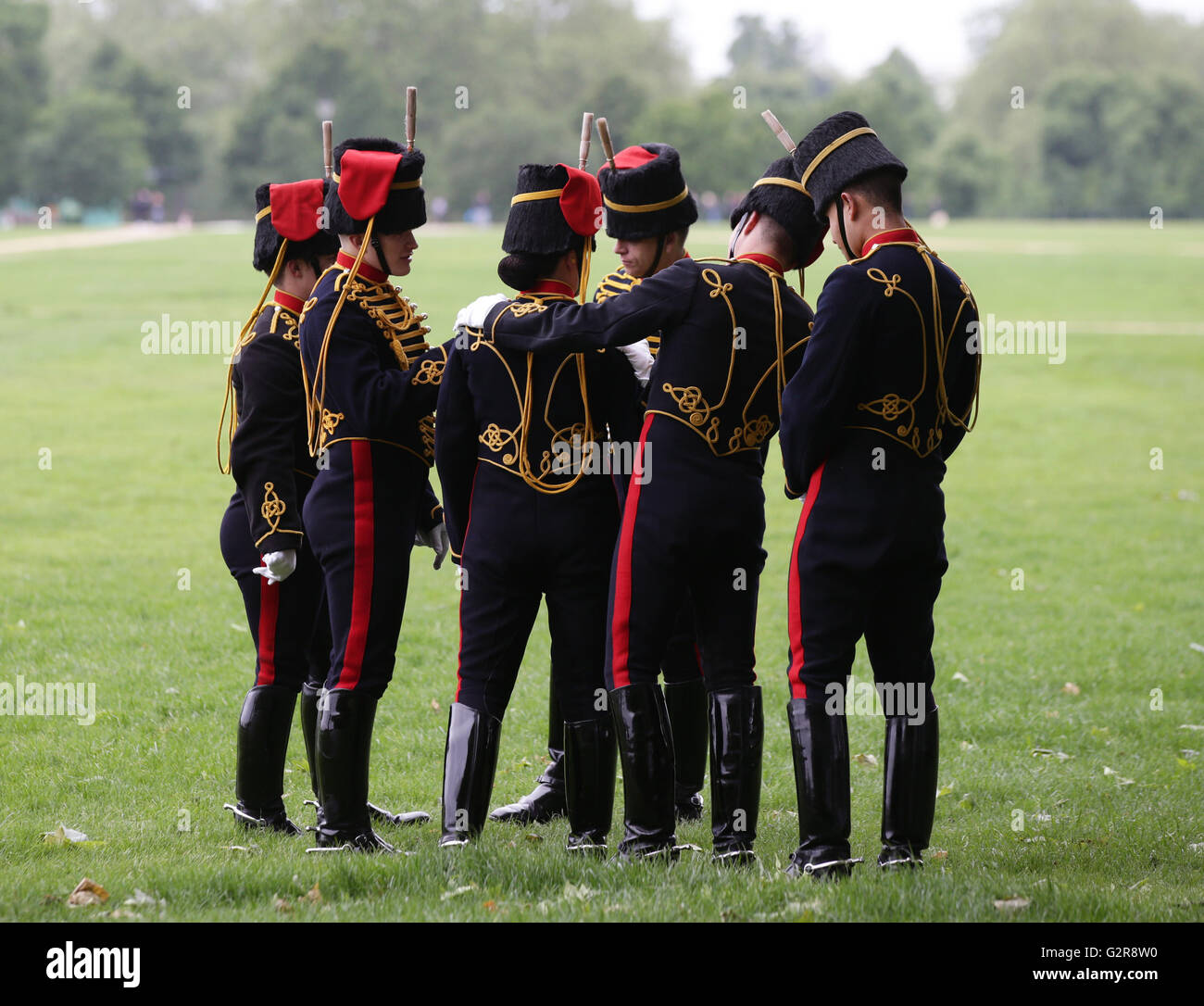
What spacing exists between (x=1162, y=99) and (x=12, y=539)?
73825 millimetres

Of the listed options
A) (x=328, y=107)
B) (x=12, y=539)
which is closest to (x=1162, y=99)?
(x=328, y=107)

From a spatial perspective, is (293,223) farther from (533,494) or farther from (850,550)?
(850,550)

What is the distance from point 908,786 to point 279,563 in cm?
236

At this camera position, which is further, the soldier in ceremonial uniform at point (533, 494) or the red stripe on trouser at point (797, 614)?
the soldier in ceremonial uniform at point (533, 494)

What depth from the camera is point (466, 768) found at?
4.95 m

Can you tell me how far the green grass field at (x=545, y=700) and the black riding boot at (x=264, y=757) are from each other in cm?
16

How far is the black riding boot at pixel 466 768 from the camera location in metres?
4.94

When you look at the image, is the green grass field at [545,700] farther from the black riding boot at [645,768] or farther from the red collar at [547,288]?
the red collar at [547,288]

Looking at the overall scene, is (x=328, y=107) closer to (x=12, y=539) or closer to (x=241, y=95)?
(x=241, y=95)

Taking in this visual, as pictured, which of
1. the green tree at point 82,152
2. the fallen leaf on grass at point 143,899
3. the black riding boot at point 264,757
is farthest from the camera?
the green tree at point 82,152

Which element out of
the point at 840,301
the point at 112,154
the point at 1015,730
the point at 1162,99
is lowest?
the point at 1015,730

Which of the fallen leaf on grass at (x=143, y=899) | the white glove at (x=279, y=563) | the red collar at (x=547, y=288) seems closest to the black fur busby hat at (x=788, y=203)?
the red collar at (x=547, y=288)

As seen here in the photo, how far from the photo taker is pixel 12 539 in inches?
486

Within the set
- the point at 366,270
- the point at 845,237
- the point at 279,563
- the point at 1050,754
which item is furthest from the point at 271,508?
the point at 1050,754
